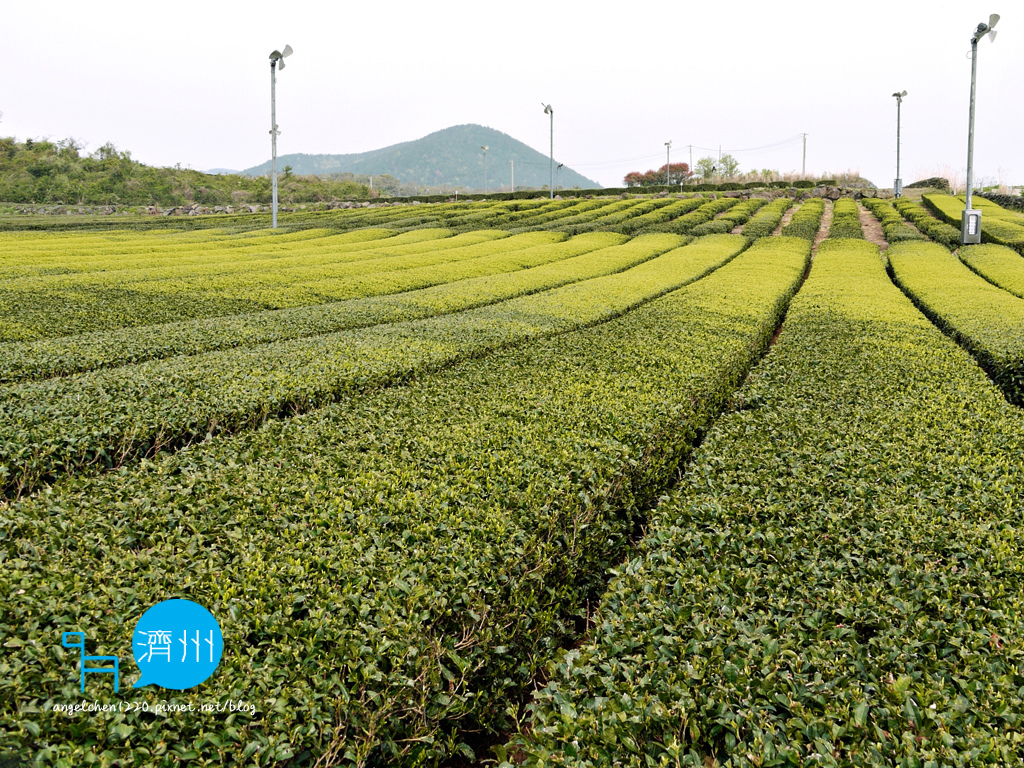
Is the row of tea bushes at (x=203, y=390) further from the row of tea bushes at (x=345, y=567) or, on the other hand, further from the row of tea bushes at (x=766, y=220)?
the row of tea bushes at (x=766, y=220)

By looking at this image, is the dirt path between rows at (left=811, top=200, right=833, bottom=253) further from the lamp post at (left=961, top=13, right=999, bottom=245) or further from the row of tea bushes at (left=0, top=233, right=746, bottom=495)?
the row of tea bushes at (left=0, top=233, right=746, bottom=495)

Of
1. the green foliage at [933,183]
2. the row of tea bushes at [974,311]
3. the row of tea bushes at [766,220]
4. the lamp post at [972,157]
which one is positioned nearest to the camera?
the row of tea bushes at [974,311]

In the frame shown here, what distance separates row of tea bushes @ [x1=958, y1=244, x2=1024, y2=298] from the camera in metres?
16.8

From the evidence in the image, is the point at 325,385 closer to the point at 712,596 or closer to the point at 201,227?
the point at 712,596

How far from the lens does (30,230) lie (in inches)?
1499

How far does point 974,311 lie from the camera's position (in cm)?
1180

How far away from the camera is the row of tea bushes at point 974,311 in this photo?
8617 millimetres

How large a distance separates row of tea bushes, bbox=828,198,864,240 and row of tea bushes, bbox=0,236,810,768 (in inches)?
1086

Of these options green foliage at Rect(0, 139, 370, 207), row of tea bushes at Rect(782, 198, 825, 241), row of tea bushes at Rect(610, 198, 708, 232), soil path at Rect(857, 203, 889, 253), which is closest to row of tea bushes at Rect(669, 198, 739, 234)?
row of tea bushes at Rect(610, 198, 708, 232)

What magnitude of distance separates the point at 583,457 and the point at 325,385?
365 cm

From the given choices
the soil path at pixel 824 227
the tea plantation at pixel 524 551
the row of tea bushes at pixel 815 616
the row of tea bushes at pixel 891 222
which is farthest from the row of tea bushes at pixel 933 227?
the row of tea bushes at pixel 815 616

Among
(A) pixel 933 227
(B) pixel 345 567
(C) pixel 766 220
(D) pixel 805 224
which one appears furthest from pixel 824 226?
(B) pixel 345 567

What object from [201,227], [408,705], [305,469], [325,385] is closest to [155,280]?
[325,385]

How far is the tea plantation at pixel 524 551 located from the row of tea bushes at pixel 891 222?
72.9ft
